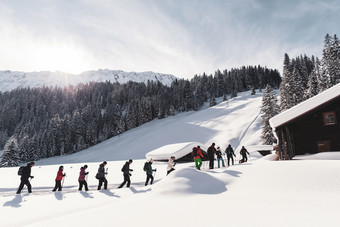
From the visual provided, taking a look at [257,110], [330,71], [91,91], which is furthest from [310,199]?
[91,91]

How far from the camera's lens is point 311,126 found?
15859 millimetres

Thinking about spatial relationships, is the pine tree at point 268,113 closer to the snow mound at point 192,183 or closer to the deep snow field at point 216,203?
the deep snow field at point 216,203

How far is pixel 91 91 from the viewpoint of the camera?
509 feet

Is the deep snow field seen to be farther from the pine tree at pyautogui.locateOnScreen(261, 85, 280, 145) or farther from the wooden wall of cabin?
the pine tree at pyautogui.locateOnScreen(261, 85, 280, 145)

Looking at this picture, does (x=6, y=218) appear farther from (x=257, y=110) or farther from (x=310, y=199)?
(x=257, y=110)

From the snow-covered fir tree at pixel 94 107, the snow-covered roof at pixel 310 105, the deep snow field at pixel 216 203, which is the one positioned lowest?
the deep snow field at pixel 216 203

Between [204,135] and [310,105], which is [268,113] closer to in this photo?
[204,135]

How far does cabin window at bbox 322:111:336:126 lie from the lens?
1528 cm

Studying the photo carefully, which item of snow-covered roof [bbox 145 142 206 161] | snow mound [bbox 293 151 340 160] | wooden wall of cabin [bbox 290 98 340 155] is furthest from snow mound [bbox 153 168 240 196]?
snow-covered roof [bbox 145 142 206 161]

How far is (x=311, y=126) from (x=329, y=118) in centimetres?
136

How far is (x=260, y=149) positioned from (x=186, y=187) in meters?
A: 25.5

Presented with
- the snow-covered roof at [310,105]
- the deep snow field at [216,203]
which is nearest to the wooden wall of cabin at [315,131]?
the snow-covered roof at [310,105]

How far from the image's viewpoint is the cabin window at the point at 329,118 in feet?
50.1

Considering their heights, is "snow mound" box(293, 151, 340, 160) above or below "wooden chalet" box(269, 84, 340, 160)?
below
